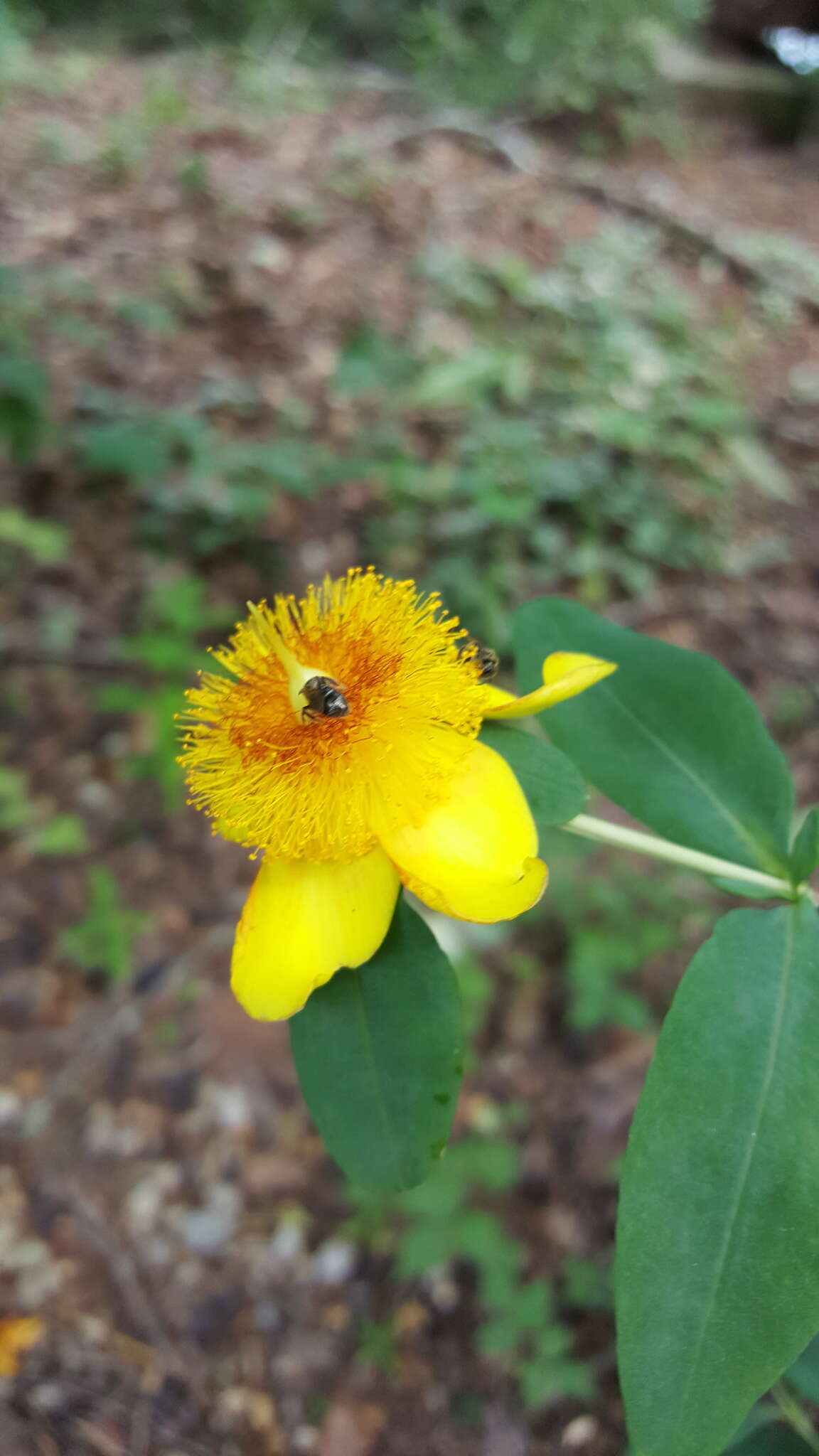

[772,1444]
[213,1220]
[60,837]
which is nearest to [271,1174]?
[213,1220]

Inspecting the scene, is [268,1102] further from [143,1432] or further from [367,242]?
[367,242]

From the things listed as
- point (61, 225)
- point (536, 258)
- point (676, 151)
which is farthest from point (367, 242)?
point (676, 151)

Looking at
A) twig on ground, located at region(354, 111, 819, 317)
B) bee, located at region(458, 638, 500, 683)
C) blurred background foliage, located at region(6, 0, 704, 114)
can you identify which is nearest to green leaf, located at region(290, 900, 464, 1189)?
bee, located at region(458, 638, 500, 683)

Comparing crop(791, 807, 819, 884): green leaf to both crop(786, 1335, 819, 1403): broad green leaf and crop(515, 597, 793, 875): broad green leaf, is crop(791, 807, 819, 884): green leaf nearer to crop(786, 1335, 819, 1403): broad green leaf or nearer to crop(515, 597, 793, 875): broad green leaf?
crop(515, 597, 793, 875): broad green leaf

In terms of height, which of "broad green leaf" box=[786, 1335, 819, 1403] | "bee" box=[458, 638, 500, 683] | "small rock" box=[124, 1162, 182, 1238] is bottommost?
"small rock" box=[124, 1162, 182, 1238]

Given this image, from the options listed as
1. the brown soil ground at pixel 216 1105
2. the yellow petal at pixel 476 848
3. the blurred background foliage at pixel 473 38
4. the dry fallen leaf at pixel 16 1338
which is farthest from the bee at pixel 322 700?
the blurred background foliage at pixel 473 38

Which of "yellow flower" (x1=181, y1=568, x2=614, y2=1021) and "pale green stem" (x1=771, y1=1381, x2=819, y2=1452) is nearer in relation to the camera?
"yellow flower" (x1=181, y1=568, x2=614, y2=1021)
